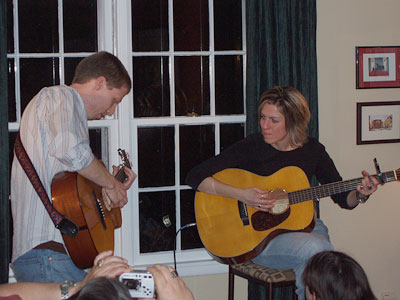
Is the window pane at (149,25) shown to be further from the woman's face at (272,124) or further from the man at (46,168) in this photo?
the man at (46,168)

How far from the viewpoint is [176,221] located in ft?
12.0

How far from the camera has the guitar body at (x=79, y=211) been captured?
2301mm

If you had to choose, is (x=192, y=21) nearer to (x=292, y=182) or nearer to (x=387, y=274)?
(x=292, y=182)

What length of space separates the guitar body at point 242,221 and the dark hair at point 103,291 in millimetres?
1949

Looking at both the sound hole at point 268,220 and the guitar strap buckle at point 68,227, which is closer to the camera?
the guitar strap buckle at point 68,227

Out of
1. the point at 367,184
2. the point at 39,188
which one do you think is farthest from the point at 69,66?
the point at 367,184

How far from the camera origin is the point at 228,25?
3650 millimetres

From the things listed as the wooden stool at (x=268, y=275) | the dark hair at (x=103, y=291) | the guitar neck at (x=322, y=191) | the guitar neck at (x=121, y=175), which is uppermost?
the guitar neck at (x=121, y=175)

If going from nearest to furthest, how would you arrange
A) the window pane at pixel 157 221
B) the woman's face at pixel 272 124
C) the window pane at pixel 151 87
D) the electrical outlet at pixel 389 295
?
the woman's face at pixel 272 124 → the window pane at pixel 151 87 → the window pane at pixel 157 221 → the electrical outlet at pixel 389 295

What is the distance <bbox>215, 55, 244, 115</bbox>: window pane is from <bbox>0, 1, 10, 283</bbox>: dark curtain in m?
1.38

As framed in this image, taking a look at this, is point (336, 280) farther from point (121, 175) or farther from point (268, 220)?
point (121, 175)

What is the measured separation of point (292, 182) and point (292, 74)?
823 mm

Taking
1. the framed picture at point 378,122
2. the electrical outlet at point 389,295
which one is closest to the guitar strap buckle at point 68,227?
the framed picture at point 378,122

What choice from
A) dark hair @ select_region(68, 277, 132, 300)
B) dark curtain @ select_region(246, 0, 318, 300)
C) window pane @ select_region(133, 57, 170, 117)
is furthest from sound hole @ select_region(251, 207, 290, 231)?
dark hair @ select_region(68, 277, 132, 300)
